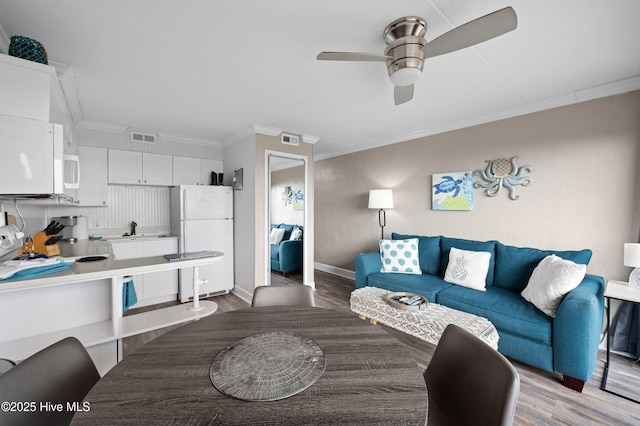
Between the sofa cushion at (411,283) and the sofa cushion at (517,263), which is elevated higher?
the sofa cushion at (517,263)

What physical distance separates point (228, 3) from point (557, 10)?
1.89m

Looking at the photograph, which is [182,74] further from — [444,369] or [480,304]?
[480,304]

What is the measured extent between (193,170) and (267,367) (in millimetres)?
3936

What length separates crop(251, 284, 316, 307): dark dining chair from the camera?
1758 mm

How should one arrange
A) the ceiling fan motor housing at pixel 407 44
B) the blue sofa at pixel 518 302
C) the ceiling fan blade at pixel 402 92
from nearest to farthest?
the ceiling fan motor housing at pixel 407 44
the blue sofa at pixel 518 302
the ceiling fan blade at pixel 402 92

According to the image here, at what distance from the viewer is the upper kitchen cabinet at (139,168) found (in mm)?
3568

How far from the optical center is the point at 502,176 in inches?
120

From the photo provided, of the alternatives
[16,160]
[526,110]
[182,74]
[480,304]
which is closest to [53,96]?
[16,160]

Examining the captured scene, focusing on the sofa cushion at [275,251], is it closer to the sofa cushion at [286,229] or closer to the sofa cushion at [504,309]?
the sofa cushion at [286,229]

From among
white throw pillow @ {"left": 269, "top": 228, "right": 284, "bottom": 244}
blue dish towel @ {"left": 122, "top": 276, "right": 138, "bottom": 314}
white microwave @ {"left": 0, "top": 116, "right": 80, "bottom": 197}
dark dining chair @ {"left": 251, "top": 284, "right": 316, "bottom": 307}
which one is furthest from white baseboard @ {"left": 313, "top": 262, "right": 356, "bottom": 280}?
white microwave @ {"left": 0, "top": 116, "right": 80, "bottom": 197}

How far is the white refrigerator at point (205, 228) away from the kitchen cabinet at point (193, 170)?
221 mm

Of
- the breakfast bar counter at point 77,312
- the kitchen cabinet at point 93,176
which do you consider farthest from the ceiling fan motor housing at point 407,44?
the kitchen cabinet at point 93,176

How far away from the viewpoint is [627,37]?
5.79ft

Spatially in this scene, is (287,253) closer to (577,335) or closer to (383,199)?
(383,199)
